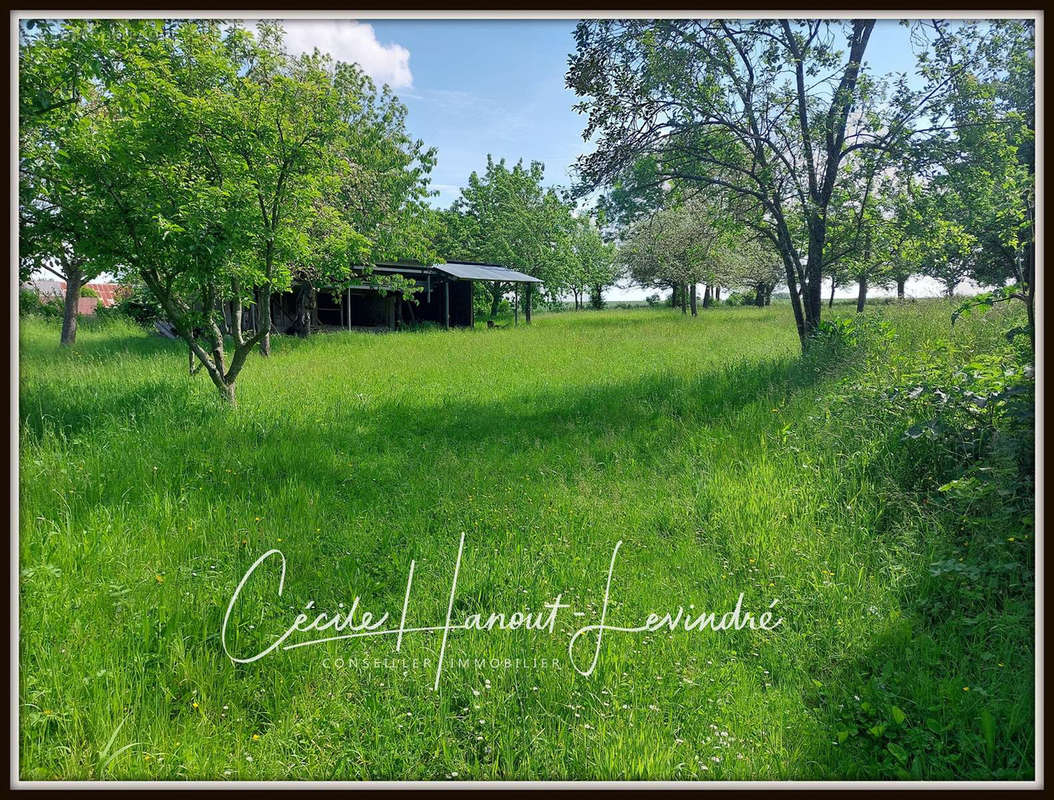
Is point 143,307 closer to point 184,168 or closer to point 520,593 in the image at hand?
point 184,168

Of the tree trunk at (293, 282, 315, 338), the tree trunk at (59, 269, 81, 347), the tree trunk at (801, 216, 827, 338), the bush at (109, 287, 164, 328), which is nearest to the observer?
the tree trunk at (801, 216, 827, 338)

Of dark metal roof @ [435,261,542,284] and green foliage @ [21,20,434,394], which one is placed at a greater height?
dark metal roof @ [435,261,542,284]

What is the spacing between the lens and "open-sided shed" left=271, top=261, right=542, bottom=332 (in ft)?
62.4

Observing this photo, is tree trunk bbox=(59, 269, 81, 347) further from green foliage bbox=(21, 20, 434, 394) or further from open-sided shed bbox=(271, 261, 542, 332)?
open-sided shed bbox=(271, 261, 542, 332)

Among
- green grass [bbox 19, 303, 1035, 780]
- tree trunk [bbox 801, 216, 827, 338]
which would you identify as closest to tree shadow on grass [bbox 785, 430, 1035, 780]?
green grass [bbox 19, 303, 1035, 780]

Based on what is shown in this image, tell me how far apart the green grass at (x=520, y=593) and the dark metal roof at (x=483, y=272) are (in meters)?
11.5

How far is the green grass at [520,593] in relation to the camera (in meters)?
2.43

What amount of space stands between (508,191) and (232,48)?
6.35m

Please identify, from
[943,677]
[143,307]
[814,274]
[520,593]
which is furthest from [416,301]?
[943,677]

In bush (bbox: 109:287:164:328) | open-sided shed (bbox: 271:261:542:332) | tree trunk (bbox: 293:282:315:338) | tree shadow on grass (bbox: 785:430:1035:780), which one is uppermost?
open-sided shed (bbox: 271:261:542:332)

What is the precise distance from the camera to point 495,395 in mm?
8773

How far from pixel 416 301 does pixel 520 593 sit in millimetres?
16796

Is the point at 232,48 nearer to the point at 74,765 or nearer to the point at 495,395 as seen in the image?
the point at 495,395

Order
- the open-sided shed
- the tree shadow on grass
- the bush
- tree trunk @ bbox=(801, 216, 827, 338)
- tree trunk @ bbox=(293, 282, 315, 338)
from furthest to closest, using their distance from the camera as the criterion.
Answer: the open-sided shed < tree trunk @ bbox=(293, 282, 315, 338) < the bush < tree trunk @ bbox=(801, 216, 827, 338) < the tree shadow on grass
